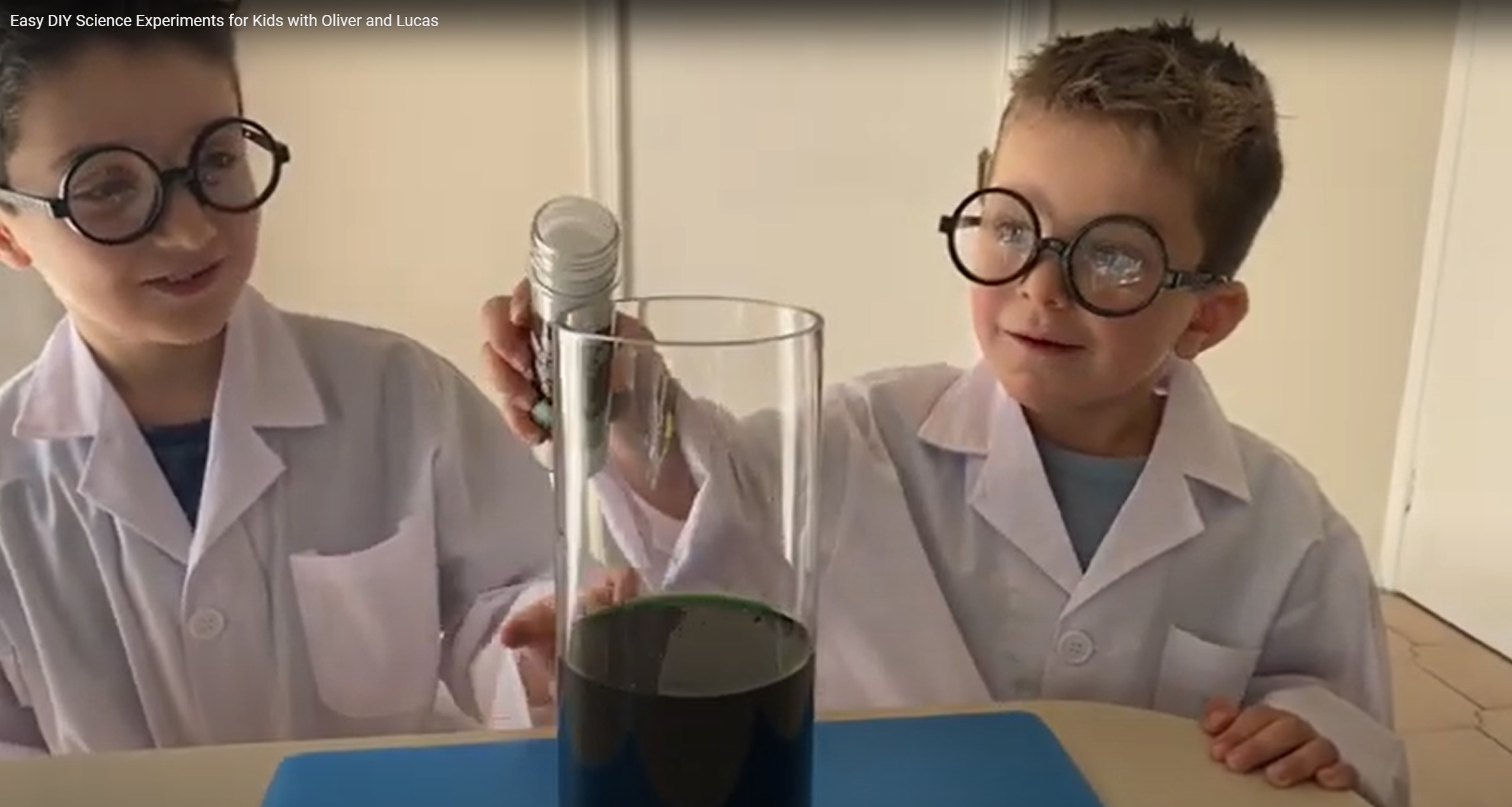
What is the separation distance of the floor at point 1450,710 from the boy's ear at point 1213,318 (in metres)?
0.62

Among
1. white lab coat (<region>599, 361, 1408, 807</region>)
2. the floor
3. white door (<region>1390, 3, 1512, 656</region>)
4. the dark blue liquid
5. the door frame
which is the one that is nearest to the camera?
the dark blue liquid

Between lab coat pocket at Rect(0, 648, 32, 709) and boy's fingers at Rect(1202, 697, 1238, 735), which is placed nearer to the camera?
boy's fingers at Rect(1202, 697, 1238, 735)

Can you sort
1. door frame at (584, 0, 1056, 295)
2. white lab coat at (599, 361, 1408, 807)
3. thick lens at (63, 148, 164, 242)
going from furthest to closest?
door frame at (584, 0, 1056, 295)
white lab coat at (599, 361, 1408, 807)
thick lens at (63, 148, 164, 242)

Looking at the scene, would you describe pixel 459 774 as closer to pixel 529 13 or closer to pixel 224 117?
pixel 224 117

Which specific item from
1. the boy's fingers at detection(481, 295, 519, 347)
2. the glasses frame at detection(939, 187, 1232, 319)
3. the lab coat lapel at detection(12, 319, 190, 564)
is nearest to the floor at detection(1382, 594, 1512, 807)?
the glasses frame at detection(939, 187, 1232, 319)

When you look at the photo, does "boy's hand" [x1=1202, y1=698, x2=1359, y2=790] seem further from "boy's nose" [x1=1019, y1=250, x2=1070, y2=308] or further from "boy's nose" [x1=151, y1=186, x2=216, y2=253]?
"boy's nose" [x1=151, y1=186, x2=216, y2=253]

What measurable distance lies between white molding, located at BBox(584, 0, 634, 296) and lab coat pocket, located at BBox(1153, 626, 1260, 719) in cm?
41

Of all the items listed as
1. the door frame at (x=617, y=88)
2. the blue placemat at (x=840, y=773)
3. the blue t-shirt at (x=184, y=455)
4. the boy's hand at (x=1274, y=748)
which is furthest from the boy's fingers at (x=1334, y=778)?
the blue t-shirt at (x=184, y=455)

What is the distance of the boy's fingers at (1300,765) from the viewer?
626 millimetres

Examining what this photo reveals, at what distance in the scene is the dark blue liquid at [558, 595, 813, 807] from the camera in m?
0.44

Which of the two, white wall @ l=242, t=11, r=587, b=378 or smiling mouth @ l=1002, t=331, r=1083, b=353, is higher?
white wall @ l=242, t=11, r=587, b=378

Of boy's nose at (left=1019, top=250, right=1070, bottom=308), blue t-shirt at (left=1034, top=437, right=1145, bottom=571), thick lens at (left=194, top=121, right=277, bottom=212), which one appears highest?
thick lens at (left=194, top=121, right=277, bottom=212)

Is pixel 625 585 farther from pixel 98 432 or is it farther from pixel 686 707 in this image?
pixel 98 432

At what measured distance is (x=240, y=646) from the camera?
0.79 metres
